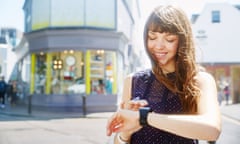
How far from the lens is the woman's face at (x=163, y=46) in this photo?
78cm

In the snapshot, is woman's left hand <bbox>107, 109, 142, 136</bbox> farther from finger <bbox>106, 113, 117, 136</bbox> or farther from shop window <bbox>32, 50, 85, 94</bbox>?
shop window <bbox>32, 50, 85, 94</bbox>

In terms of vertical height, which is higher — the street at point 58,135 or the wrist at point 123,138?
the wrist at point 123,138

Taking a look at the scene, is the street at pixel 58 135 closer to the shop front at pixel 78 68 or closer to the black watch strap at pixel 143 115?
the shop front at pixel 78 68

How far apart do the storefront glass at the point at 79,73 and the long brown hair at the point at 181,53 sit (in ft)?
28.8

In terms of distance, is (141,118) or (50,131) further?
(50,131)

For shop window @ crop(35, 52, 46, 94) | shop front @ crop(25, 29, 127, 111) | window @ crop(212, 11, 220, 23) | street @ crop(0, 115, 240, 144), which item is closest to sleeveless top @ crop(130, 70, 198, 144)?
window @ crop(212, 11, 220, 23)

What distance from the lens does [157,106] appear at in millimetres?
797

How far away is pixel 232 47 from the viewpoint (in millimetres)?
3352

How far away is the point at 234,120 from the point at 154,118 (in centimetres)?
708

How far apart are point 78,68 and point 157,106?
8872 millimetres

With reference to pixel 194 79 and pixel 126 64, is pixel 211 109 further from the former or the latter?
pixel 126 64

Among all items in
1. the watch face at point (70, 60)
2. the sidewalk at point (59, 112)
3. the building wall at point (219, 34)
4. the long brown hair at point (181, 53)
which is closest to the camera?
the long brown hair at point (181, 53)

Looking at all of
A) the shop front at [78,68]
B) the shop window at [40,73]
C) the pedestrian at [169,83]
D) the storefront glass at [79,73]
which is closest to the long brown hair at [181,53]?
the pedestrian at [169,83]

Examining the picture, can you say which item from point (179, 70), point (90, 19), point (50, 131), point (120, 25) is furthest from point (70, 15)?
point (179, 70)
